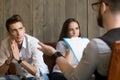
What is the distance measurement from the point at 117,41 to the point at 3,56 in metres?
2.16

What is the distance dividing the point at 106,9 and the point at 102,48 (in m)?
0.17

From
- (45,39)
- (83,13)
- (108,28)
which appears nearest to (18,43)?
(45,39)

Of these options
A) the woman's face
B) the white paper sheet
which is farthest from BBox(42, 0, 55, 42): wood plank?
the white paper sheet

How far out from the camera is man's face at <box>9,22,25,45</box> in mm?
2998

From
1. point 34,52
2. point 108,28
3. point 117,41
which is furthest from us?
point 34,52

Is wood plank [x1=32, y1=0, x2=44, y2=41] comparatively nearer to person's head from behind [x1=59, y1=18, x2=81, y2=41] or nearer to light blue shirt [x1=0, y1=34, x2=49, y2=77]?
person's head from behind [x1=59, y1=18, x2=81, y2=41]

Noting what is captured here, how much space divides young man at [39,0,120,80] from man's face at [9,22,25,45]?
69.9 inches

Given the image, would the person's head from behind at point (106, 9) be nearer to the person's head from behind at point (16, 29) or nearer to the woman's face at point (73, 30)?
the person's head from behind at point (16, 29)

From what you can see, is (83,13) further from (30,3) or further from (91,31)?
(30,3)

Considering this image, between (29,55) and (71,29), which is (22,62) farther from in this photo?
(71,29)

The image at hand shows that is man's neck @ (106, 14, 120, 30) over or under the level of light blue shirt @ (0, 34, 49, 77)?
over

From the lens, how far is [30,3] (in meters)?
3.79

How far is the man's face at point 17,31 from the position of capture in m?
3.00

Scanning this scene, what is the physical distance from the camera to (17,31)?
3000 millimetres
